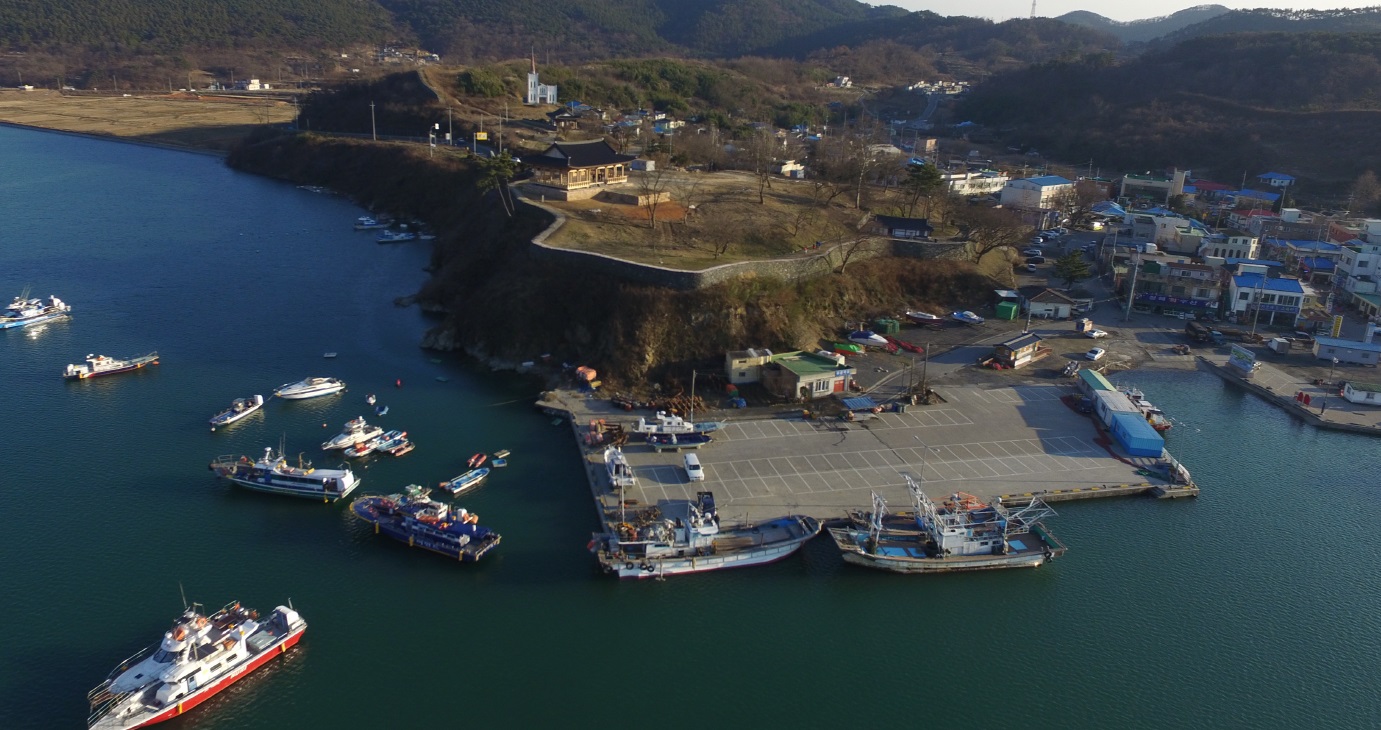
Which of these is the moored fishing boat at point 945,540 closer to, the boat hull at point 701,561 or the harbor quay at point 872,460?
the harbor quay at point 872,460

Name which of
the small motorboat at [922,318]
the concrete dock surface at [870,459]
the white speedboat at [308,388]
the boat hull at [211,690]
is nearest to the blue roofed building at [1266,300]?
the small motorboat at [922,318]

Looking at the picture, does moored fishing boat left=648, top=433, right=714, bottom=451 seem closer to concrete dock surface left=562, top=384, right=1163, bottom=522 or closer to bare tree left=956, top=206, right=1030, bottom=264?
concrete dock surface left=562, top=384, right=1163, bottom=522

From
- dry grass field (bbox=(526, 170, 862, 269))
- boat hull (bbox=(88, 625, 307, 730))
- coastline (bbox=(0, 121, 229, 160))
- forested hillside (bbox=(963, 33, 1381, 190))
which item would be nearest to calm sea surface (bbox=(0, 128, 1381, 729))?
boat hull (bbox=(88, 625, 307, 730))

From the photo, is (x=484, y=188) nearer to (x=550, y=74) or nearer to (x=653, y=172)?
(x=653, y=172)

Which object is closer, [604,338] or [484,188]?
[604,338]

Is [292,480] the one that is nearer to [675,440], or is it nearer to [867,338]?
[675,440]

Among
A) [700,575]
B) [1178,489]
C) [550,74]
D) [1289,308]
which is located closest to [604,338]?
[700,575]

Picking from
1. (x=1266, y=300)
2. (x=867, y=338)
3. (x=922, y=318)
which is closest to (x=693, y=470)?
(x=867, y=338)
